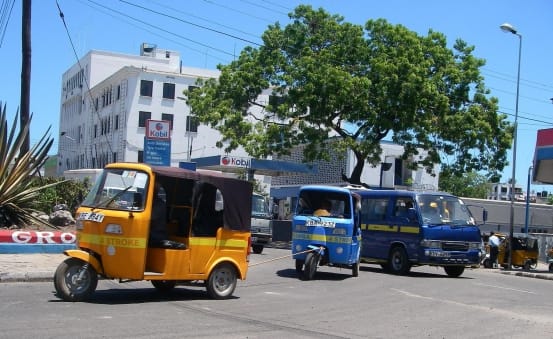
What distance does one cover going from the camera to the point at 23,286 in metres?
12.6

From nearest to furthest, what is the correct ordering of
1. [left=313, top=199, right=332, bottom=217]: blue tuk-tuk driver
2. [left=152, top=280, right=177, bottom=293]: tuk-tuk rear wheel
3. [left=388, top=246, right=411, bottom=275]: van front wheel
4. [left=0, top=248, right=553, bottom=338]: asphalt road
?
[left=0, top=248, right=553, bottom=338]: asphalt road
[left=152, top=280, right=177, bottom=293]: tuk-tuk rear wheel
[left=313, top=199, right=332, bottom=217]: blue tuk-tuk driver
[left=388, top=246, right=411, bottom=275]: van front wheel

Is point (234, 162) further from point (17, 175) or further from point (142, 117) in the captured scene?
point (142, 117)

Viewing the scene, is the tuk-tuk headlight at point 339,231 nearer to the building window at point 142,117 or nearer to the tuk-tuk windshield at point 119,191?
the tuk-tuk windshield at point 119,191

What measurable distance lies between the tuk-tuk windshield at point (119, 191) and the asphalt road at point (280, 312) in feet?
5.31

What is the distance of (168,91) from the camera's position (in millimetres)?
63719

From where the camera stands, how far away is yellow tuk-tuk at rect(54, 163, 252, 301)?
10875mm

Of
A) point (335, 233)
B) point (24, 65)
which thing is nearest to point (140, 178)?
point (335, 233)

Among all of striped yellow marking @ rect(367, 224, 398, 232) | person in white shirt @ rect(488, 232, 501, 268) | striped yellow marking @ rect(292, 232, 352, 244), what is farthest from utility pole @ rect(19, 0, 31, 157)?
person in white shirt @ rect(488, 232, 501, 268)

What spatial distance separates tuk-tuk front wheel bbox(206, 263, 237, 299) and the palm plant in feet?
25.2

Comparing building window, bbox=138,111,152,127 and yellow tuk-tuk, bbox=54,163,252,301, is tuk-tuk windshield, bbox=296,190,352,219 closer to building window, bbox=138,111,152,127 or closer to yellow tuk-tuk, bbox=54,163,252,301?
yellow tuk-tuk, bbox=54,163,252,301

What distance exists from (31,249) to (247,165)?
73.7ft

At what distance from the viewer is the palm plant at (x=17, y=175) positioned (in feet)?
56.9

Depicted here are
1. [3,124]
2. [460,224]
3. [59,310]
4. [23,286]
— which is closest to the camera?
[59,310]

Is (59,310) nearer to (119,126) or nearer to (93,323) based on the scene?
(93,323)
